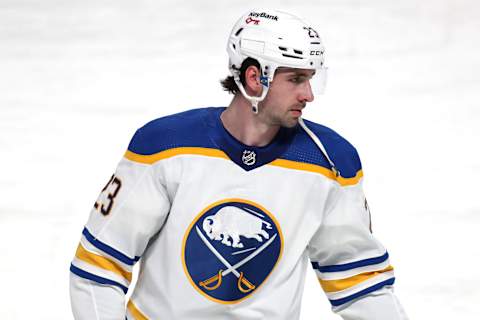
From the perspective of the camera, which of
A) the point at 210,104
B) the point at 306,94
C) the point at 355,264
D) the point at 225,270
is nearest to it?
the point at 306,94

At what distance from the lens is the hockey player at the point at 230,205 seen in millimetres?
2605

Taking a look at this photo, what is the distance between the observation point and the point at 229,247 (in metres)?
2.64

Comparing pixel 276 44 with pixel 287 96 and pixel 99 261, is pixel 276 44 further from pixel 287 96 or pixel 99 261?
pixel 99 261

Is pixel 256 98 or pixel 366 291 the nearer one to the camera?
pixel 256 98

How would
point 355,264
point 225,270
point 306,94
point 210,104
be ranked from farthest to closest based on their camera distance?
point 210,104, point 355,264, point 225,270, point 306,94

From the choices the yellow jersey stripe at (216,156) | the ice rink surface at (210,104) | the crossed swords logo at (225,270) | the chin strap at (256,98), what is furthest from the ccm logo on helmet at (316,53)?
the ice rink surface at (210,104)

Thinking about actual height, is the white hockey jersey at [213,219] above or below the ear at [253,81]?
below

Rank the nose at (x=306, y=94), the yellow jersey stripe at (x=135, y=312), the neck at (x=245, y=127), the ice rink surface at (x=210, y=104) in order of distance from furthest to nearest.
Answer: the ice rink surface at (x=210, y=104), the yellow jersey stripe at (x=135, y=312), the neck at (x=245, y=127), the nose at (x=306, y=94)

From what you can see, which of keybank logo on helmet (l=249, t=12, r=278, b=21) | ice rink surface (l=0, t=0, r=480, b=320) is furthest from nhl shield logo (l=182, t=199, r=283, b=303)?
ice rink surface (l=0, t=0, r=480, b=320)

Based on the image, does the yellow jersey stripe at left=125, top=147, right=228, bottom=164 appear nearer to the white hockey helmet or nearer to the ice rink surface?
the white hockey helmet

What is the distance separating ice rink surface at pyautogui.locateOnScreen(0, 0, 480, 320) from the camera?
13.1 ft

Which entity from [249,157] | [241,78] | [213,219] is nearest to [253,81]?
[241,78]

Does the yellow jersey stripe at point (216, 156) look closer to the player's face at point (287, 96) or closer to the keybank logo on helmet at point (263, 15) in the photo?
the player's face at point (287, 96)

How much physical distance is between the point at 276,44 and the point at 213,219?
37 cm
